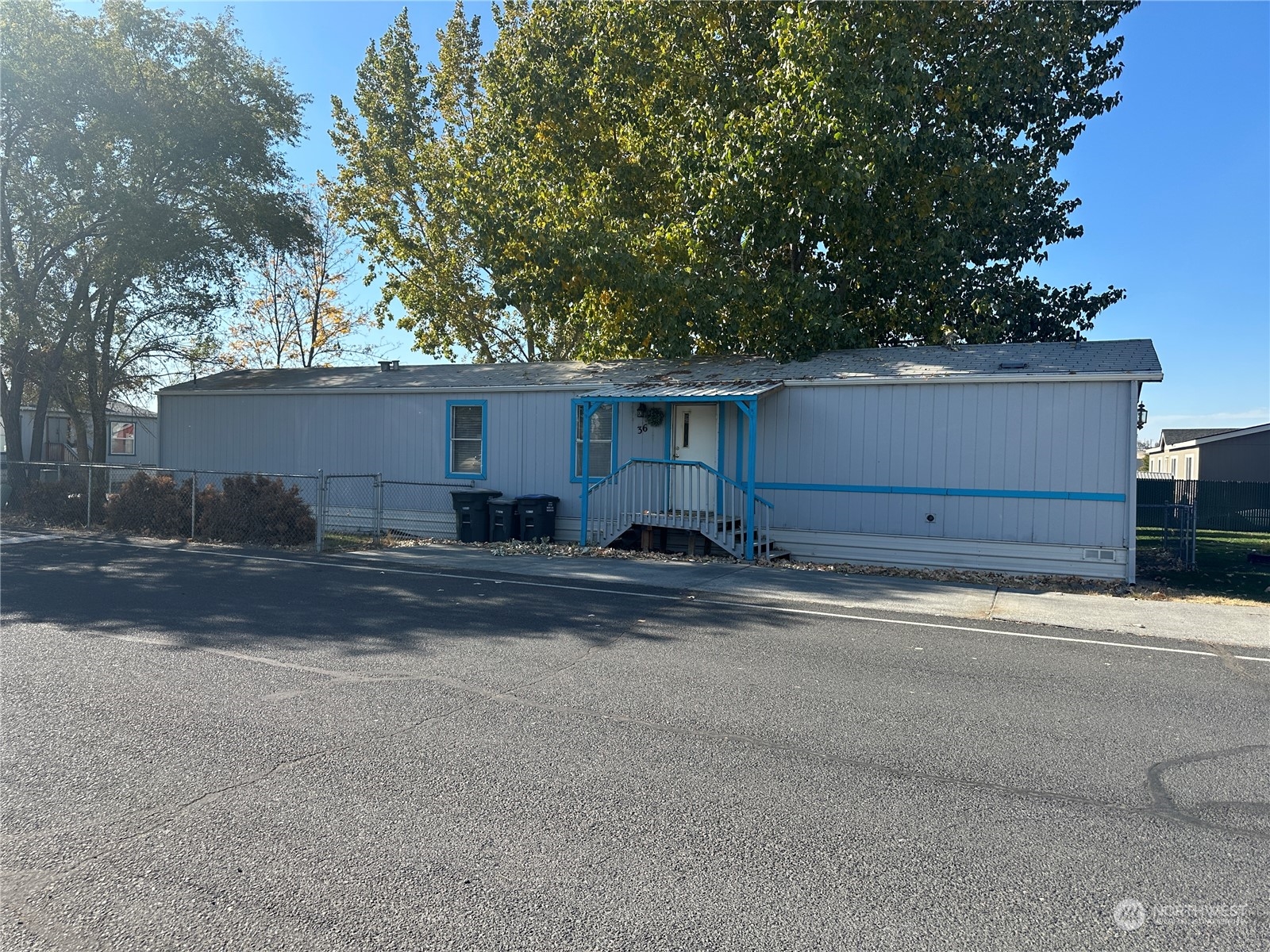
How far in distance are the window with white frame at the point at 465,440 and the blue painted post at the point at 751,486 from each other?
18.9 ft

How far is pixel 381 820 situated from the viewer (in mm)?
3990

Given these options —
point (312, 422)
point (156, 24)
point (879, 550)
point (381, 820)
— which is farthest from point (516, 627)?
point (156, 24)

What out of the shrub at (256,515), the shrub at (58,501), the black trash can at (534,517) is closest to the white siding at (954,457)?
the black trash can at (534,517)

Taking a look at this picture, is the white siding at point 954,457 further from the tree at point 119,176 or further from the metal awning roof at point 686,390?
the tree at point 119,176

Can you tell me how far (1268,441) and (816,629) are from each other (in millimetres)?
33339

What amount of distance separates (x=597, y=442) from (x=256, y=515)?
5.80m

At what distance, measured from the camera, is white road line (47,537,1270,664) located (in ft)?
26.2

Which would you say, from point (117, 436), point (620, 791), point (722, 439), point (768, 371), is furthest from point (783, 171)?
point (117, 436)

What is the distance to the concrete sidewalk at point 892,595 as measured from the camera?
8930 millimetres

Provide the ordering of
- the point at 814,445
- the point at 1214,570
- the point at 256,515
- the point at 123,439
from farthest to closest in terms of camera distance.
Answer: the point at 123,439
the point at 1214,570
the point at 256,515
the point at 814,445

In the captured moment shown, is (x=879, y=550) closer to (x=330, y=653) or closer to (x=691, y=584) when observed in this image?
(x=691, y=584)

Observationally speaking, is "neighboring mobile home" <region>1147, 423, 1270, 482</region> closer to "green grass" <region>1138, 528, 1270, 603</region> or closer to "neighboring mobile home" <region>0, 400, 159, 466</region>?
"green grass" <region>1138, 528, 1270, 603</region>

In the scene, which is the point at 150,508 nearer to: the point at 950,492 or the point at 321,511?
the point at 321,511

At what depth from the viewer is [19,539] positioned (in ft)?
48.6
